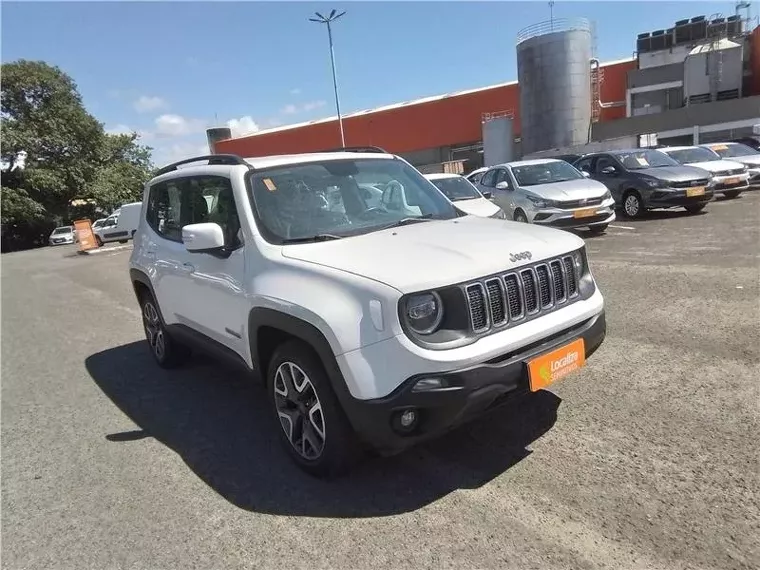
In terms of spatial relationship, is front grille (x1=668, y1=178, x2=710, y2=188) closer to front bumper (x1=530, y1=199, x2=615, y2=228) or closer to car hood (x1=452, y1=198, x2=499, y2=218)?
front bumper (x1=530, y1=199, x2=615, y2=228)

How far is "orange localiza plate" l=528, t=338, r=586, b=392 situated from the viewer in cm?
292

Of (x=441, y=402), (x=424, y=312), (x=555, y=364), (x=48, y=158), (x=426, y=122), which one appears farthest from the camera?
(x=426, y=122)

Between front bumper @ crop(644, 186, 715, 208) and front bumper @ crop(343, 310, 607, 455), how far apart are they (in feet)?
35.3

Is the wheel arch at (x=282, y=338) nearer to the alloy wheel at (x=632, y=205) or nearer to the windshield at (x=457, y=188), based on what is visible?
the windshield at (x=457, y=188)

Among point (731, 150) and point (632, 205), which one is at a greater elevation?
point (731, 150)

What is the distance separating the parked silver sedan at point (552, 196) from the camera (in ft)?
33.9

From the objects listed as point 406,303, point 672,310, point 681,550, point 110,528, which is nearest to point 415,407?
point 406,303

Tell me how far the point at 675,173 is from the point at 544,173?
315cm

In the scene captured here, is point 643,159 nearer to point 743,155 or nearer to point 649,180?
point 649,180

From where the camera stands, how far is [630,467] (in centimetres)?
306

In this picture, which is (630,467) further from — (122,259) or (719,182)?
(122,259)

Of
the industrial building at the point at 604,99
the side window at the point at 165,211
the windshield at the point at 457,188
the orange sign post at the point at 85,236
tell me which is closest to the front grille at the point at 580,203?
the windshield at the point at 457,188

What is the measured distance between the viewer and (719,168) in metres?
14.3

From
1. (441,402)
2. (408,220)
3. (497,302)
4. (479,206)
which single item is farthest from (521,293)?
(479,206)
